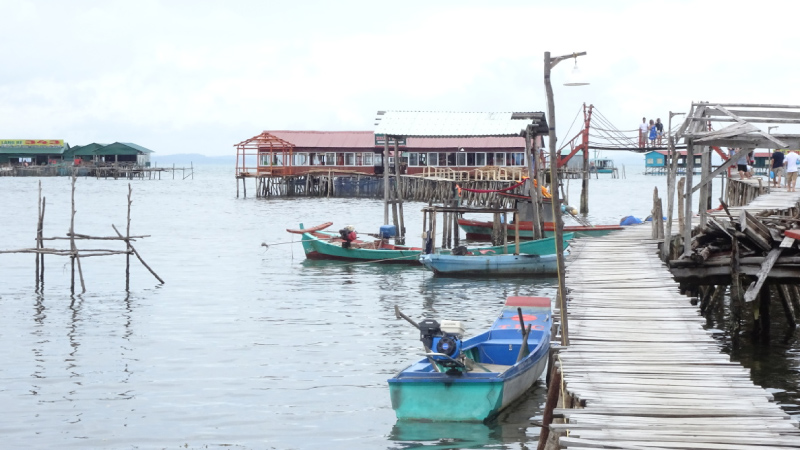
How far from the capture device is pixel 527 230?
34.2 metres

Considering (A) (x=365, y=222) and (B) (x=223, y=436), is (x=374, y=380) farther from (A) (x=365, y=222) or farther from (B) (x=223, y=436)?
(A) (x=365, y=222)

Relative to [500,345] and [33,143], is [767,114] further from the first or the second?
[33,143]

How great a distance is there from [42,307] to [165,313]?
10.0 feet

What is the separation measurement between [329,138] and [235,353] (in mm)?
59245

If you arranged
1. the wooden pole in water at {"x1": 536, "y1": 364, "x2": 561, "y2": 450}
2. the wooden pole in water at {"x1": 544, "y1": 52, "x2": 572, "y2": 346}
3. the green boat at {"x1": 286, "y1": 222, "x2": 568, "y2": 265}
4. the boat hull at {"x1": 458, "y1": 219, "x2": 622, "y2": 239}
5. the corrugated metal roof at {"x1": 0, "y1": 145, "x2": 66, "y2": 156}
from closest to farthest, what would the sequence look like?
the wooden pole in water at {"x1": 536, "y1": 364, "x2": 561, "y2": 450} < the wooden pole in water at {"x1": 544, "y1": 52, "x2": 572, "y2": 346} < the boat hull at {"x1": 458, "y1": 219, "x2": 622, "y2": 239} < the green boat at {"x1": 286, "y1": 222, "x2": 568, "y2": 265} < the corrugated metal roof at {"x1": 0, "y1": 145, "x2": 66, "y2": 156}

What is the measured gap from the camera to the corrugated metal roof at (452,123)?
101ft

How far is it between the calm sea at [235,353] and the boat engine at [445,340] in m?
1.00

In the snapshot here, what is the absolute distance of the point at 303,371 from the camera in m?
17.2

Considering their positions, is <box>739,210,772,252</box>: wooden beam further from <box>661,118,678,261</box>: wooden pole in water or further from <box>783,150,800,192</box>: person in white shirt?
<box>783,150,800,192</box>: person in white shirt

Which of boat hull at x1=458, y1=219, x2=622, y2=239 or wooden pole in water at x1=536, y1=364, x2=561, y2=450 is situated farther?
boat hull at x1=458, y1=219, x2=622, y2=239

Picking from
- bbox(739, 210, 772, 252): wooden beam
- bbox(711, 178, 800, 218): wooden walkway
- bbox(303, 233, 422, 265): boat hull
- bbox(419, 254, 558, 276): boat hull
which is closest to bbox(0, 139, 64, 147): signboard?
bbox(303, 233, 422, 265): boat hull

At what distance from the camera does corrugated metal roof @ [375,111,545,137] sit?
101 ft

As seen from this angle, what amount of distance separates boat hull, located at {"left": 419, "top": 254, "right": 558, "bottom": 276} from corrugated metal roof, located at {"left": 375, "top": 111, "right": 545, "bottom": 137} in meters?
4.22

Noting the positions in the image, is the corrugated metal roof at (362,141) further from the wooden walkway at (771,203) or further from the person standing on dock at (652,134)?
the wooden walkway at (771,203)
